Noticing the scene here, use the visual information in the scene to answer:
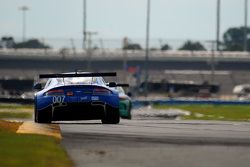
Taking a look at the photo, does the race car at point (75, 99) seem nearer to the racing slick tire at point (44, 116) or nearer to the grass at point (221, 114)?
the racing slick tire at point (44, 116)

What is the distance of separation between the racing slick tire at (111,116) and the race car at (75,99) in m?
0.03

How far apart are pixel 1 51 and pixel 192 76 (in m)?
26.1

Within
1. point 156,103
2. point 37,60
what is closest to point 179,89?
point 37,60

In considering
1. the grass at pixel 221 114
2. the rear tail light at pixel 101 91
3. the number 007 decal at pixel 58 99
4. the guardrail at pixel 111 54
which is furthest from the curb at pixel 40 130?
the guardrail at pixel 111 54

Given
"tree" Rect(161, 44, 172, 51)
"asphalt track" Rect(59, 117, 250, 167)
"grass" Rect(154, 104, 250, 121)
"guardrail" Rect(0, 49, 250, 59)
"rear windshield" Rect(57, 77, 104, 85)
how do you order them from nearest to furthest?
"asphalt track" Rect(59, 117, 250, 167)
"rear windshield" Rect(57, 77, 104, 85)
"grass" Rect(154, 104, 250, 121)
"guardrail" Rect(0, 49, 250, 59)
"tree" Rect(161, 44, 172, 51)

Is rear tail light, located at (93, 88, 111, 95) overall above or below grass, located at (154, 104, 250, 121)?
above

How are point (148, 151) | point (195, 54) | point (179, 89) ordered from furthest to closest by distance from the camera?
point (195, 54)
point (179, 89)
point (148, 151)

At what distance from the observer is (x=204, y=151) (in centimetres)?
1289

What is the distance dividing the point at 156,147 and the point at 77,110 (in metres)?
6.52

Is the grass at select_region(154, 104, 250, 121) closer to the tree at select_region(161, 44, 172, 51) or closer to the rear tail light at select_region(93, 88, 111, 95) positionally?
the rear tail light at select_region(93, 88, 111, 95)

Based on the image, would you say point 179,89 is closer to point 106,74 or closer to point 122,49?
point 122,49

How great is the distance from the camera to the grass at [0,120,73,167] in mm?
11070

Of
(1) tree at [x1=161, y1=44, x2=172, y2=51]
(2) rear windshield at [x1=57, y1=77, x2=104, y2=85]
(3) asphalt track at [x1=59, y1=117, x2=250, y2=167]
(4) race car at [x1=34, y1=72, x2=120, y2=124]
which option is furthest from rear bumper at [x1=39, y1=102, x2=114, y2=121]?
(1) tree at [x1=161, y1=44, x2=172, y2=51]

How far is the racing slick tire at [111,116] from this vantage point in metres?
20.1
